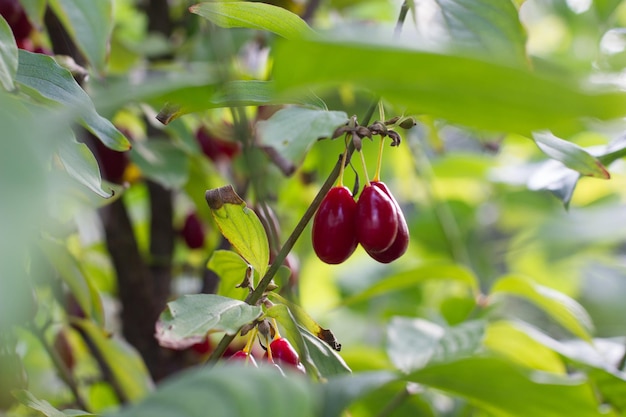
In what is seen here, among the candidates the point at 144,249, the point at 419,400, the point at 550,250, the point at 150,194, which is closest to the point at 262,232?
the point at 419,400

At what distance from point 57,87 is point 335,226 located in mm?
187

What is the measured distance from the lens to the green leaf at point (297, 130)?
30 cm

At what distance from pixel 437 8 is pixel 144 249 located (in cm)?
76

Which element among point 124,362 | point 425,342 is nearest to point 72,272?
point 124,362

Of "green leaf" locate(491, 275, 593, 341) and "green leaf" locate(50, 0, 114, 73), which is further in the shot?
"green leaf" locate(491, 275, 593, 341)

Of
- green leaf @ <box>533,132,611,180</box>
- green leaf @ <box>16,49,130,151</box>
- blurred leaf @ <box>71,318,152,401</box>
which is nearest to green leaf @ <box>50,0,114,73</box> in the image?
green leaf @ <box>16,49,130,151</box>

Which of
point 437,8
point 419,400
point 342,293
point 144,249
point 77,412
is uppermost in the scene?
point 437,8

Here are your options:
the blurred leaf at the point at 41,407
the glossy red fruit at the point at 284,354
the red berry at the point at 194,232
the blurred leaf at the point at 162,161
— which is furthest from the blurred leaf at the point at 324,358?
the red berry at the point at 194,232

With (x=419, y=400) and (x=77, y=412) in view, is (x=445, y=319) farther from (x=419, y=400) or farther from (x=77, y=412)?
(x=77, y=412)

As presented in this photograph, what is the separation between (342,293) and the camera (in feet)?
4.36

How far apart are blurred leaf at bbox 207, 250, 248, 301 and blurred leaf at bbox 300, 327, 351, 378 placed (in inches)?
3.6

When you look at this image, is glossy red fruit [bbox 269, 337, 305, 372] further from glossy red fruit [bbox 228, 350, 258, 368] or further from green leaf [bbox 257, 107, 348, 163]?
green leaf [bbox 257, 107, 348, 163]

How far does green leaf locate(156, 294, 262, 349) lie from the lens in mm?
372

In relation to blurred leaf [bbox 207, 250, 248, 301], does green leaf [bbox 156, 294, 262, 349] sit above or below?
above
